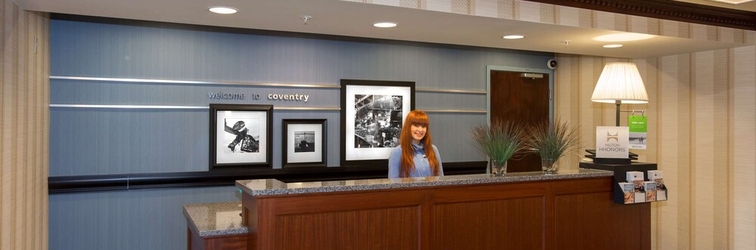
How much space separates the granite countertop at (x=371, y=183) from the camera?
293cm

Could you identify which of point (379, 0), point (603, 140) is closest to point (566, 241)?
point (603, 140)

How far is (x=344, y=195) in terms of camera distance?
3088mm

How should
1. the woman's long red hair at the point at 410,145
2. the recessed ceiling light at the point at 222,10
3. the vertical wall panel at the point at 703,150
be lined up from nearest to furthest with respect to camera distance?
the recessed ceiling light at the point at 222,10 → the woman's long red hair at the point at 410,145 → the vertical wall panel at the point at 703,150

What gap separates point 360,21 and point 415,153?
1.03 m

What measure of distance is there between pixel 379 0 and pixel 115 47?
7.96ft

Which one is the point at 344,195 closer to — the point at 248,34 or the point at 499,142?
the point at 499,142

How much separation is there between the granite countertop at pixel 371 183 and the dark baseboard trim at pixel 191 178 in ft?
5.37

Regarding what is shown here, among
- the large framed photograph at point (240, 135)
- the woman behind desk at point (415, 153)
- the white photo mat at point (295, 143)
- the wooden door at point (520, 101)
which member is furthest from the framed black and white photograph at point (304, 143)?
the wooden door at point (520, 101)

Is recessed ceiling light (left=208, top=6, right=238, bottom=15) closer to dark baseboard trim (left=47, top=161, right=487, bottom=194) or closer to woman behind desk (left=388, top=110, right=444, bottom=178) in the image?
woman behind desk (left=388, top=110, right=444, bottom=178)

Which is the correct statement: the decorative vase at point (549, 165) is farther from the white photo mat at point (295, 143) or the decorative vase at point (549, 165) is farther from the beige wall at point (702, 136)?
the white photo mat at point (295, 143)

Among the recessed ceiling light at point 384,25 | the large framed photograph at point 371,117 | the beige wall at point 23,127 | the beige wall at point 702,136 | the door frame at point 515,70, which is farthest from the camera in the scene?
the door frame at point 515,70

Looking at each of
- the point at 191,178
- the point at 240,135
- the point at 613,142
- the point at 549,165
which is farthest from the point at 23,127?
the point at 613,142

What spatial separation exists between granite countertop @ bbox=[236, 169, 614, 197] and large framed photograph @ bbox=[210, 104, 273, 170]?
5.28 ft

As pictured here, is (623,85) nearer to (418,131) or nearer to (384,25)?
(418,131)
